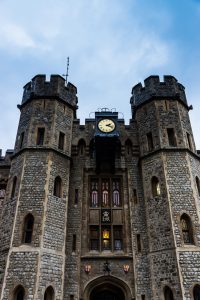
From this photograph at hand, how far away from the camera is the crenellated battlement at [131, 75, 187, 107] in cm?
1739

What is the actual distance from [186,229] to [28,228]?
7.49m

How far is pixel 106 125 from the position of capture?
15.4 m

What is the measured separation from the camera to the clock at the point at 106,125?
49.8 ft

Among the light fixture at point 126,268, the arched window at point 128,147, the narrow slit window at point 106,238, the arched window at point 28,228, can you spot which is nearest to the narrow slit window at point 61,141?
the arched window at point 128,147

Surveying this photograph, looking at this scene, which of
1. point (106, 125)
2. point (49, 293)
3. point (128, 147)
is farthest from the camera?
point (128, 147)

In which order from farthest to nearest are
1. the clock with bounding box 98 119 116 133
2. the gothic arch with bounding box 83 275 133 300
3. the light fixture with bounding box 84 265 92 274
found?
the clock with bounding box 98 119 116 133 → the light fixture with bounding box 84 265 92 274 → the gothic arch with bounding box 83 275 133 300

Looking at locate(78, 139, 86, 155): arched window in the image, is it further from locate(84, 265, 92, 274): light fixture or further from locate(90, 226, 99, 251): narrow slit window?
locate(84, 265, 92, 274): light fixture

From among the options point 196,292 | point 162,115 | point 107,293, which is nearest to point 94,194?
point 107,293

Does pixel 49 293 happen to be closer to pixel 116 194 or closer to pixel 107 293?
pixel 107 293

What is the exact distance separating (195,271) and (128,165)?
22.1ft

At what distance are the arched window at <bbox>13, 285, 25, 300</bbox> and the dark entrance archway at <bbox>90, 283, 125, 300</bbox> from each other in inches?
142

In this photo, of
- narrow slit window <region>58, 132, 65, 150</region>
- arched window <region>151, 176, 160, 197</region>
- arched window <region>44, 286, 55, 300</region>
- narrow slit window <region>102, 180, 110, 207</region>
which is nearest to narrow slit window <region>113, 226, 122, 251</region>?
narrow slit window <region>102, 180, 110, 207</region>

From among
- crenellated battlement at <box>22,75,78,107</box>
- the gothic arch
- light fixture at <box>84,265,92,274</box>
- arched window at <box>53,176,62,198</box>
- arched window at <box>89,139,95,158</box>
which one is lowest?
the gothic arch

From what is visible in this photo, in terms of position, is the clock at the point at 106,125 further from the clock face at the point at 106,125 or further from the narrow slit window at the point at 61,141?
the narrow slit window at the point at 61,141
